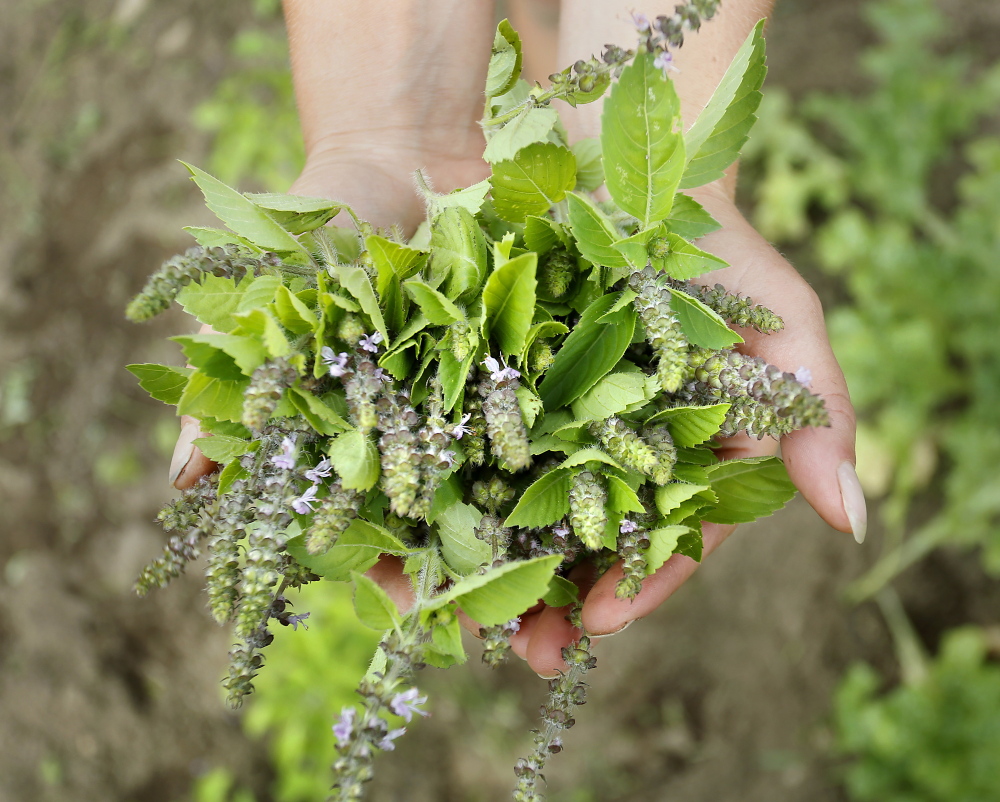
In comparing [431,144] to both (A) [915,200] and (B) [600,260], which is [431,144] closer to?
(B) [600,260]

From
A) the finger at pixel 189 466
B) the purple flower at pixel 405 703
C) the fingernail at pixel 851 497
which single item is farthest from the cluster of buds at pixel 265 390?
the fingernail at pixel 851 497

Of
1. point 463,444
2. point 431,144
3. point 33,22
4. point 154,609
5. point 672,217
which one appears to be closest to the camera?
point 463,444

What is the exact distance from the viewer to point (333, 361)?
1.33 m

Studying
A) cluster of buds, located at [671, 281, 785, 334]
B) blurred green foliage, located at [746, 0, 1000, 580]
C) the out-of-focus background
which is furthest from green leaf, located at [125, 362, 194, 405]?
blurred green foliage, located at [746, 0, 1000, 580]

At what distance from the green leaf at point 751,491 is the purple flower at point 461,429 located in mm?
578

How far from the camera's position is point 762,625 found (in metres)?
3.68

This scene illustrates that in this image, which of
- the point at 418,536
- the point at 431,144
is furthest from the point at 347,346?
the point at 431,144

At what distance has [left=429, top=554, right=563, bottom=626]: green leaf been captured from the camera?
125cm

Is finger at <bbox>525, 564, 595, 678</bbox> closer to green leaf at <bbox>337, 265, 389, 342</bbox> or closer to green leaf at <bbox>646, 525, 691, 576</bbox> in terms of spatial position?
green leaf at <bbox>646, 525, 691, 576</bbox>

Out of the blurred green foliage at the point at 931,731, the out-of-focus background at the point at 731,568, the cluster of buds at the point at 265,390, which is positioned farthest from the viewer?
the out-of-focus background at the point at 731,568

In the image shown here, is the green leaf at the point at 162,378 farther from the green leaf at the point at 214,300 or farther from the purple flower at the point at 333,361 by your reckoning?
the purple flower at the point at 333,361

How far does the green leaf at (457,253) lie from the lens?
143 cm

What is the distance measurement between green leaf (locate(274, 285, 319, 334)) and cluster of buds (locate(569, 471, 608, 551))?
53cm

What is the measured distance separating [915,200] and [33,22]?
18.4 ft
